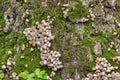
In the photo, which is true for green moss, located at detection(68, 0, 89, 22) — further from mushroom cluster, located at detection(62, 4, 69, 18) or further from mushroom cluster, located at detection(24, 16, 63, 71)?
mushroom cluster, located at detection(24, 16, 63, 71)

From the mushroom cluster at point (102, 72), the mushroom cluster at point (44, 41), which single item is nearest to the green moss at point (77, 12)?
the mushroom cluster at point (44, 41)

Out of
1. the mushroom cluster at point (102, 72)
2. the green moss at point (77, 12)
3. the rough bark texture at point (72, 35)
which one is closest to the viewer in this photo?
the mushroom cluster at point (102, 72)

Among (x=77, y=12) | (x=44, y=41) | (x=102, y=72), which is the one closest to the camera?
(x=102, y=72)

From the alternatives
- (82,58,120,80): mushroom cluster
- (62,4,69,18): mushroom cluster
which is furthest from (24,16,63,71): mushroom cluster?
(82,58,120,80): mushroom cluster

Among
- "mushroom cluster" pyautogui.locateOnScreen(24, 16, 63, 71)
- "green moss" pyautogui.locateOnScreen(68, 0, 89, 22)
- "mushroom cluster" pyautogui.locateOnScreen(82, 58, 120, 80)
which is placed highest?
"green moss" pyautogui.locateOnScreen(68, 0, 89, 22)

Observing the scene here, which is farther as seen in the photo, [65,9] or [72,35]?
[65,9]

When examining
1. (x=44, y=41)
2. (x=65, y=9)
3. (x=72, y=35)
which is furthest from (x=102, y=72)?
(x=65, y=9)

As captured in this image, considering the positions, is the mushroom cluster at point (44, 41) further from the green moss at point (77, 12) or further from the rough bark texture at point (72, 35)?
the green moss at point (77, 12)

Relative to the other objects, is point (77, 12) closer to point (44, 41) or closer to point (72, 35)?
point (72, 35)

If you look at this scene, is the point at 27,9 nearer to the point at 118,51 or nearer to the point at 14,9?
the point at 14,9
